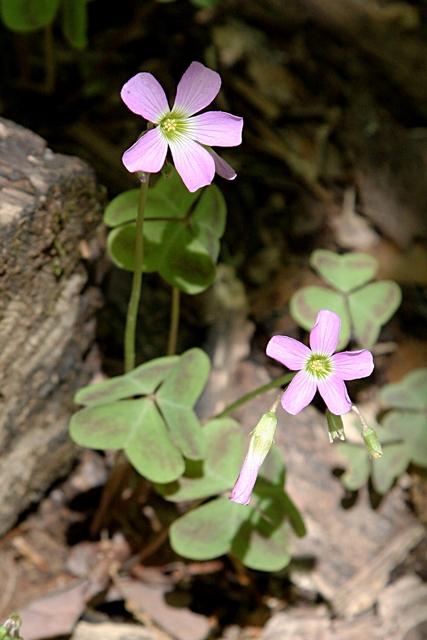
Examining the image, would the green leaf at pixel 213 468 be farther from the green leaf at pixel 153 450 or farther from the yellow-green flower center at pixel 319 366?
the yellow-green flower center at pixel 319 366

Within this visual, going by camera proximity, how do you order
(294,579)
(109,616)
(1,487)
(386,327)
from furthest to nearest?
(386,327) → (294,579) → (109,616) → (1,487)

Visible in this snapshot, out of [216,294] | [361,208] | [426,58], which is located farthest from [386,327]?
[426,58]

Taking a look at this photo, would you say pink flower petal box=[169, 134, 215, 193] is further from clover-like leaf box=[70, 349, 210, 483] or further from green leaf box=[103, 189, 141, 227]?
clover-like leaf box=[70, 349, 210, 483]

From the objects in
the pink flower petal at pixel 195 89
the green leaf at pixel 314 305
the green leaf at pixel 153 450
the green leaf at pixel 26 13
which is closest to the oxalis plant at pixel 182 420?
the green leaf at pixel 153 450

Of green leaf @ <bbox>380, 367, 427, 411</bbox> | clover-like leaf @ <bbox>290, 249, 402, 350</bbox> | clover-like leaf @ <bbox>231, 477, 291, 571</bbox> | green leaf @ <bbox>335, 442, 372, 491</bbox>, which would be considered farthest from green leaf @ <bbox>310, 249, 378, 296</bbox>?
clover-like leaf @ <bbox>231, 477, 291, 571</bbox>

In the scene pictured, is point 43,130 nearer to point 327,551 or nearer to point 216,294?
point 216,294

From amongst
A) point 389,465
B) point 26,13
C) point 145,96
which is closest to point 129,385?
point 145,96

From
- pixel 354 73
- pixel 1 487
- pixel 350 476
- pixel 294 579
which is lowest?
pixel 294 579
